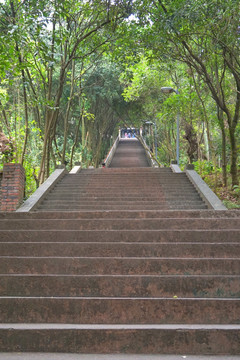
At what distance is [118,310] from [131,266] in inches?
37.7

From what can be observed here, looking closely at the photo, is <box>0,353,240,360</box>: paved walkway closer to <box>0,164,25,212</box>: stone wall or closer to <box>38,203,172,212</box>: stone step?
<box>0,164,25,212</box>: stone wall

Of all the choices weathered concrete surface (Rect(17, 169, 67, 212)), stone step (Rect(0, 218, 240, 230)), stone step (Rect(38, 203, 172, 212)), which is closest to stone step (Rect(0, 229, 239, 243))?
stone step (Rect(0, 218, 240, 230))

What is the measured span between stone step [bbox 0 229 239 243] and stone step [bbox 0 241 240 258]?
0.36 metres

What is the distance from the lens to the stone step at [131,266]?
16.9 ft

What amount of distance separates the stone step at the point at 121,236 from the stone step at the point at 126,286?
4.27ft

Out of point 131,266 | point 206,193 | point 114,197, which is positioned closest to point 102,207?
point 114,197

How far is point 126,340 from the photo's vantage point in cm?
389

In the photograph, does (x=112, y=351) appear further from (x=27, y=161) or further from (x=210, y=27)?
(x=27, y=161)

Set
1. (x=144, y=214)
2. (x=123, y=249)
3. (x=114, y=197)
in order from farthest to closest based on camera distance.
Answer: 1. (x=114, y=197)
2. (x=144, y=214)
3. (x=123, y=249)

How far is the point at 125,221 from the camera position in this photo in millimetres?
6680

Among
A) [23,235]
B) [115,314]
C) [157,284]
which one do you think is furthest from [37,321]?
[23,235]

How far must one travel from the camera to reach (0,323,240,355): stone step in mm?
3854

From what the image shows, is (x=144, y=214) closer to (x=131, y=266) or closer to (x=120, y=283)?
(x=131, y=266)

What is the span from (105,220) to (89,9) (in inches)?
301
